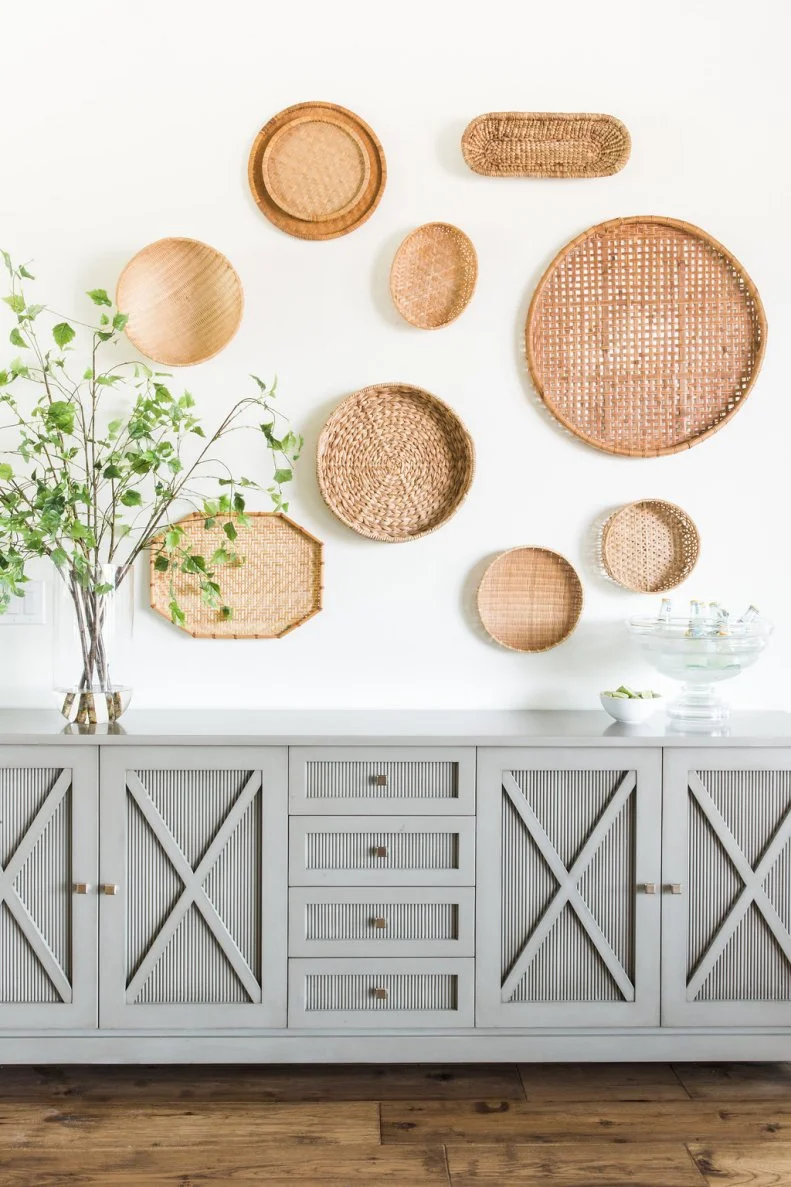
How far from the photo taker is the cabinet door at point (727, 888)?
1851 mm

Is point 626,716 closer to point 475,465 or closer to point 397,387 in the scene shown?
point 475,465

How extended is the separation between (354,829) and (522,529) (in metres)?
0.88

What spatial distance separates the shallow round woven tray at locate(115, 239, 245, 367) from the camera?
216 centimetres

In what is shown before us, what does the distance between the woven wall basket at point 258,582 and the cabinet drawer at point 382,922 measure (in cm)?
68

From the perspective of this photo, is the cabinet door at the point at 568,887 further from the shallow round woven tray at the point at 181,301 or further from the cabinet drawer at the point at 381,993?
the shallow round woven tray at the point at 181,301

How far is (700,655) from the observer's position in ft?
6.48

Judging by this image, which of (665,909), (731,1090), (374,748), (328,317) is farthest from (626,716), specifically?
(328,317)

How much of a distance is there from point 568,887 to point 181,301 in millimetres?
1654

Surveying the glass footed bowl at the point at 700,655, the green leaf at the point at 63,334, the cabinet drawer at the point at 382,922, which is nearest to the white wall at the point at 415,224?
the glass footed bowl at the point at 700,655

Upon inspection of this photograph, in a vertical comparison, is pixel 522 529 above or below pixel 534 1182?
above

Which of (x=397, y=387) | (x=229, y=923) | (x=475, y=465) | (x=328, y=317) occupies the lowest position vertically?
(x=229, y=923)

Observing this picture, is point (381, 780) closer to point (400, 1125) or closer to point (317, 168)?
point (400, 1125)

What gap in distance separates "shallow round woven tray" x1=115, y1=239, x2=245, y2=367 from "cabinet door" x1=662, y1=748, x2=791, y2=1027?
1.48m

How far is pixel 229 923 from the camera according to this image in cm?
183
